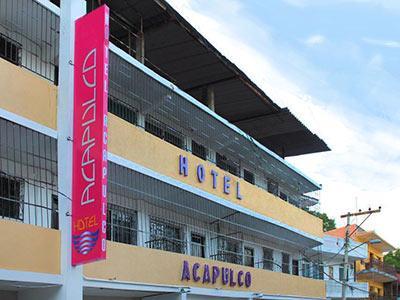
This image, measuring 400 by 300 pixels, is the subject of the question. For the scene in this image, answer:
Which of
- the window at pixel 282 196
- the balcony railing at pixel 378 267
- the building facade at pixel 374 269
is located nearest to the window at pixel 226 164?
the window at pixel 282 196

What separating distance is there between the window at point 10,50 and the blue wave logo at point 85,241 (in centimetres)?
420

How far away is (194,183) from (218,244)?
4.12 m

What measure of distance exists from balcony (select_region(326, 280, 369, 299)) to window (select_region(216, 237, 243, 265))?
1214cm

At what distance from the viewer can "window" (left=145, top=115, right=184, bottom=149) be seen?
18203 mm

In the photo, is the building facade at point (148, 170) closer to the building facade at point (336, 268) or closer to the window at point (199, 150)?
the window at point (199, 150)

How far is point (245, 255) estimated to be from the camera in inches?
882

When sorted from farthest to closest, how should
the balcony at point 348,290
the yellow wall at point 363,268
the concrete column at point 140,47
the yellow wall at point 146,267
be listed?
1. the yellow wall at point 363,268
2. the balcony at point 348,290
3. the concrete column at point 140,47
4. the yellow wall at point 146,267

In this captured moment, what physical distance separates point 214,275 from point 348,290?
68.0 ft

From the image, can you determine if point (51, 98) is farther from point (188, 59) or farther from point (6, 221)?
point (188, 59)

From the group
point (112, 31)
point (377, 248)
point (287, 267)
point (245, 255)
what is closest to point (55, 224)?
point (112, 31)

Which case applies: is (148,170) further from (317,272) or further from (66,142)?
(317,272)

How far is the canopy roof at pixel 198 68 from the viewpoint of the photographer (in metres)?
16.6

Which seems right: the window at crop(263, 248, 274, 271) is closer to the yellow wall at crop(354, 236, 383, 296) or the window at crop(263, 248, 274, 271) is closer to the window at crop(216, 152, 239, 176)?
the window at crop(216, 152, 239, 176)

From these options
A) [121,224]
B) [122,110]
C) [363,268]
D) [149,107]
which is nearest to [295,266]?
[149,107]
